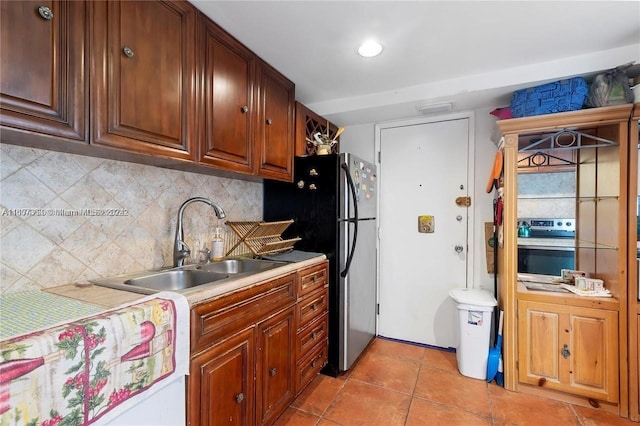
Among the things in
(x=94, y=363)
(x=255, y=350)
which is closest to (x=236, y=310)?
(x=255, y=350)

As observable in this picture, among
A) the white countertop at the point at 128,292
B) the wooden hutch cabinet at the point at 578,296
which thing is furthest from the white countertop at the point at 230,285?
the wooden hutch cabinet at the point at 578,296

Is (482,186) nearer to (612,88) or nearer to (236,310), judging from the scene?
(612,88)

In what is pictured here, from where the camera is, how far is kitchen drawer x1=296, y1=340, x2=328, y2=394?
1.85m

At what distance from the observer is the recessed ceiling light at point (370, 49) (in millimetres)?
1774

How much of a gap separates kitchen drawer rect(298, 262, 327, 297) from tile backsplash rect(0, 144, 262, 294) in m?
0.73

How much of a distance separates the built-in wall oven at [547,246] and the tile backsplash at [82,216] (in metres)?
2.33

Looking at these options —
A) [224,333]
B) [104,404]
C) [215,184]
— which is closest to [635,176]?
[224,333]

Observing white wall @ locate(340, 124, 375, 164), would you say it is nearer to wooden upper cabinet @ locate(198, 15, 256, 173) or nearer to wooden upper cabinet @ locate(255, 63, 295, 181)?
wooden upper cabinet @ locate(255, 63, 295, 181)

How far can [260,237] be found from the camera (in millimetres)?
2035

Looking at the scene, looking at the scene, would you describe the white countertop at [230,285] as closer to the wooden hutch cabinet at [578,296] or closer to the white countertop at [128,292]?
the white countertop at [128,292]

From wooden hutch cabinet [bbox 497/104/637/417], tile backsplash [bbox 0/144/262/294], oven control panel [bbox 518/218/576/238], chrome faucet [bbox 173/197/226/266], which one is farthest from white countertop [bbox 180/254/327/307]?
oven control panel [bbox 518/218/576/238]

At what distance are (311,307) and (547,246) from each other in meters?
1.80

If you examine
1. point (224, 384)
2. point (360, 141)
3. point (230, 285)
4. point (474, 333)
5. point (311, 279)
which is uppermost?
point (360, 141)

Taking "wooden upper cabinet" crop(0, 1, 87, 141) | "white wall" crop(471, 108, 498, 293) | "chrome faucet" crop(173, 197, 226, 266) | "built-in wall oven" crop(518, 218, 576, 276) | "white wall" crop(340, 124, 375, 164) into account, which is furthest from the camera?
"white wall" crop(340, 124, 375, 164)
